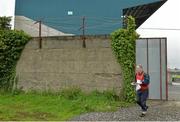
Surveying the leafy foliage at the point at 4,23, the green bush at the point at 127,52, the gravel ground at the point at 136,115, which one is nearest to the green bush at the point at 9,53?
the leafy foliage at the point at 4,23

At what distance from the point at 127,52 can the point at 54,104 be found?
356 cm

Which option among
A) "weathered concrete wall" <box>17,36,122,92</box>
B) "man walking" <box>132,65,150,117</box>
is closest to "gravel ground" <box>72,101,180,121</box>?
"man walking" <box>132,65,150,117</box>

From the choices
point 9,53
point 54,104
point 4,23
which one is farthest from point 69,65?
point 4,23

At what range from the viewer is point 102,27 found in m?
26.1

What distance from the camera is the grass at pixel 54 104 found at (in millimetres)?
13991

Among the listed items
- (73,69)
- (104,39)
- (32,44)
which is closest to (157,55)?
(104,39)

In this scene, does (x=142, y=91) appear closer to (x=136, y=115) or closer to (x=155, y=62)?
(x=136, y=115)

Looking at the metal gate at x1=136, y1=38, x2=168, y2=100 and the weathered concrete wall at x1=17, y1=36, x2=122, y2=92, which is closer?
the metal gate at x1=136, y1=38, x2=168, y2=100

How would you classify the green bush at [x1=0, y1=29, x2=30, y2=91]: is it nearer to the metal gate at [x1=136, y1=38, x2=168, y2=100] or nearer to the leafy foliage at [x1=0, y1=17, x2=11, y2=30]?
the leafy foliage at [x1=0, y1=17, x2=11, y2=30]

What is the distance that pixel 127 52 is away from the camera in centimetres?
1692

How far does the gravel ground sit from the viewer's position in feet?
43.8

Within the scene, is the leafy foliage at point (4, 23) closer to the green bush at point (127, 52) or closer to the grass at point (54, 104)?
the grass at point (54, 104)

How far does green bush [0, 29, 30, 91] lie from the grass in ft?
2.47

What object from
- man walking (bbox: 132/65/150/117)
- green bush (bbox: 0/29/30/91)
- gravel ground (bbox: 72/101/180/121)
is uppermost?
green bush (bbox: 0/29/30/91)
